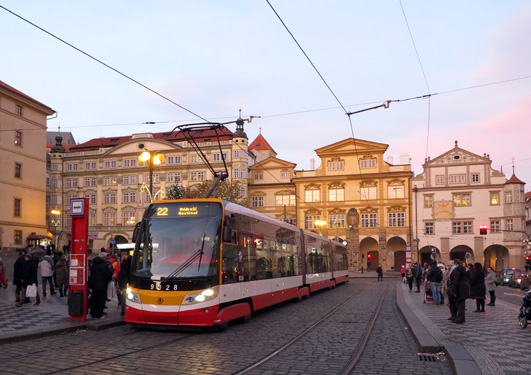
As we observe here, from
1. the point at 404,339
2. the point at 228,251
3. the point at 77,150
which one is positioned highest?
the point at 77,150

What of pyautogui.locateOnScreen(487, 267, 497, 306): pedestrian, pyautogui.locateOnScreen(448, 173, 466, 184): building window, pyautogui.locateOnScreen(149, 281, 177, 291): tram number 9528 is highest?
pyautogui.locateOnScreen(448, 173, 466, 184): building window

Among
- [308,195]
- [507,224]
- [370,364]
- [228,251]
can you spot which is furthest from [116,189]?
[370,364]

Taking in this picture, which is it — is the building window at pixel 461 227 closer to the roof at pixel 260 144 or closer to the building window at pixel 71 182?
the roof at pixel 260 144

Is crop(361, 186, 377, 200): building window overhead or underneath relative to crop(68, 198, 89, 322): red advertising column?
overhead

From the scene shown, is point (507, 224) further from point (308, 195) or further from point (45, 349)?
point (45, 349)

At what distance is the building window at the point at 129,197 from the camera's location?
73.6 metres

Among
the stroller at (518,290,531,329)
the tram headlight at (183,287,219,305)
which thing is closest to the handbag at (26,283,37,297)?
the tram headlight at (183,287,219,305)

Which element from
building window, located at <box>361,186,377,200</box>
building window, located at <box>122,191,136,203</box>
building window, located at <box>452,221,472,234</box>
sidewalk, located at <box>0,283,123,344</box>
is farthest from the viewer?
building window, located at <box>122,191,136,203</box>

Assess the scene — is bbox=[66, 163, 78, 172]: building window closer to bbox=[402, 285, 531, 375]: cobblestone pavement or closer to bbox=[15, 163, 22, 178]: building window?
bbox=[15, 163, 22, 178]: building window

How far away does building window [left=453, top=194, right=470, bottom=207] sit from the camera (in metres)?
60.5

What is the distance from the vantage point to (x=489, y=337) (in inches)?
452

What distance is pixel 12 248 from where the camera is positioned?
160 feet

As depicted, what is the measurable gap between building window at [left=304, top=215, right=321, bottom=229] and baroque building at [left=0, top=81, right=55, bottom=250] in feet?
95.5

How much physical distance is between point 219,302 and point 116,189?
6501cm
